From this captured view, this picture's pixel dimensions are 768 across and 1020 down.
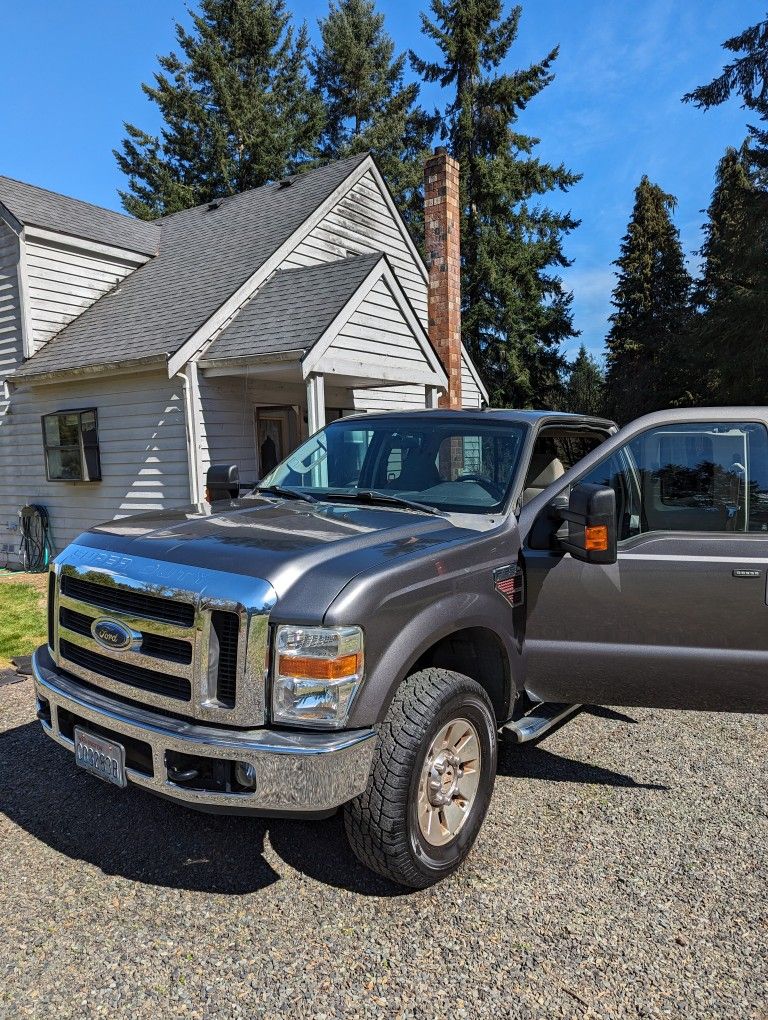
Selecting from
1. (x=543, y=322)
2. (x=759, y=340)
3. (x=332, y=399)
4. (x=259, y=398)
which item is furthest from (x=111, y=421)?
(x=543, y=322)

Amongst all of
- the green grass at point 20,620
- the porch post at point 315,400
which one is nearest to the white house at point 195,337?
the porch post at point 315,400

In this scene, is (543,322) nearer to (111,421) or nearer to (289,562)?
(111,421)

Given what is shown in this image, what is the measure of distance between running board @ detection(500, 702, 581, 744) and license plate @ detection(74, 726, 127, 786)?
1.63 m

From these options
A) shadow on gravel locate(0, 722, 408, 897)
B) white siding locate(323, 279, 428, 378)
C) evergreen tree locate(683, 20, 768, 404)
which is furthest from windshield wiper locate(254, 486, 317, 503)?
evergreen tree locate(683, 20, 768, 404)

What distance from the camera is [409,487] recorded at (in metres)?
3.81

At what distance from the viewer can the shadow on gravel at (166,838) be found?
2854 mm

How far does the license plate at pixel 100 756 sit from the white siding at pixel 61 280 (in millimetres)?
10111

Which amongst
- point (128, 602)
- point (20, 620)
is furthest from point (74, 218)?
point (128, 602)

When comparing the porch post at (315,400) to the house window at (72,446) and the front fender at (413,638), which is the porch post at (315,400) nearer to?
the house window at (72,446)

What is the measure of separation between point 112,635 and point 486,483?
1.91 metres

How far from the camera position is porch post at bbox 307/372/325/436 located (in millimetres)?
8648

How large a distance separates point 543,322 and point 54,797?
28.9 meters

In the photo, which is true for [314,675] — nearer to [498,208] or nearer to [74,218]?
[74,218]

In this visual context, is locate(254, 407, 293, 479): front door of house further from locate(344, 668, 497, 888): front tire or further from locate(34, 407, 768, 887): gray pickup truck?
locate(344, 668, 497, 888): front tire
